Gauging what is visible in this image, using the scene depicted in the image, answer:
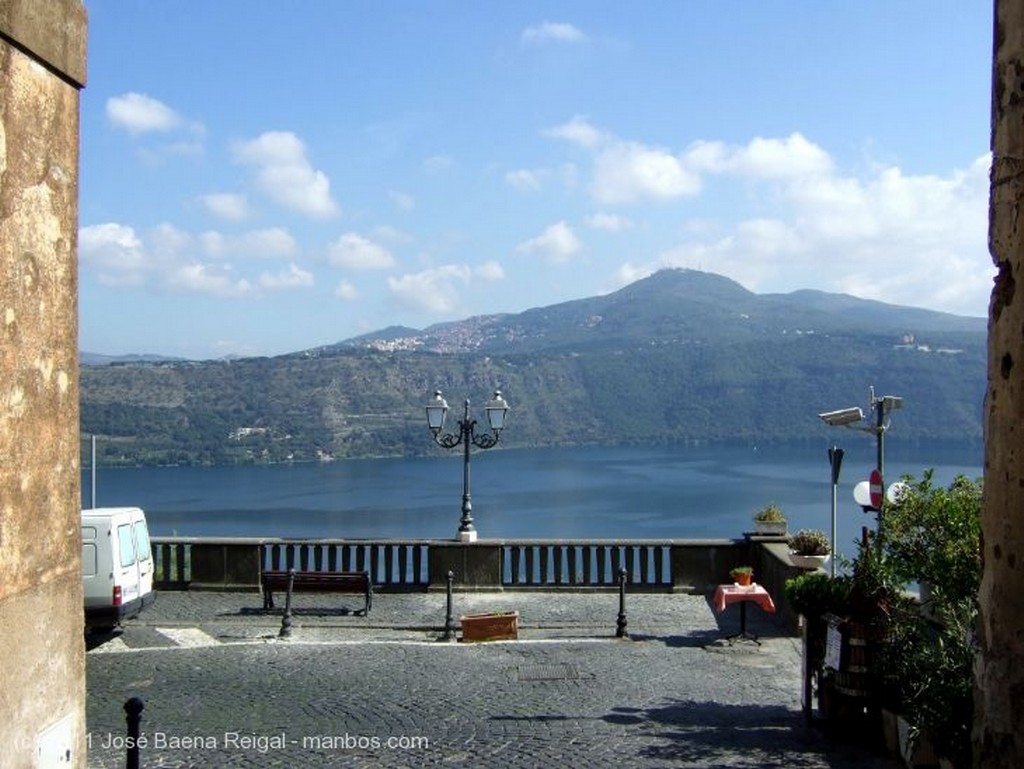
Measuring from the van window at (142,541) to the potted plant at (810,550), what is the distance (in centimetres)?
817

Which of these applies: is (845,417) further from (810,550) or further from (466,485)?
(466,485)

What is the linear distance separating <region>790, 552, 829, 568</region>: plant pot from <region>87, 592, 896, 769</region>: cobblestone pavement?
2.77 ft

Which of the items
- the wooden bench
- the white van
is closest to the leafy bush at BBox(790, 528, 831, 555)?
the wooden bench

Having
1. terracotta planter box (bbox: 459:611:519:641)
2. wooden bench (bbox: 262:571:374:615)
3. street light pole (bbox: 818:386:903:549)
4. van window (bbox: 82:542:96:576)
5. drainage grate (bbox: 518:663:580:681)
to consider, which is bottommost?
drainage grate (bbox: 518:663:580:681)

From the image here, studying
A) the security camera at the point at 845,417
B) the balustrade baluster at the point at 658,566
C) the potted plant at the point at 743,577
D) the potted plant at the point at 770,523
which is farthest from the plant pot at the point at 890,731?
the balustrade baluster at the point at 658,566

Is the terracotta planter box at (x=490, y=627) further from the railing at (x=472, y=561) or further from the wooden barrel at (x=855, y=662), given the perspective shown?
the wooden barrel at (x=855, y=662)

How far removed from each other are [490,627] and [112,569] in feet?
14.7

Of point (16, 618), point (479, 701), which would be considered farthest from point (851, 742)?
point (16, 618)

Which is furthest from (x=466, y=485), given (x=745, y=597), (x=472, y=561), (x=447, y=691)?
(x=447, y=691)

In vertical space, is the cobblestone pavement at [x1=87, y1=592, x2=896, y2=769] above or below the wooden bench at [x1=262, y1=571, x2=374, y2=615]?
below

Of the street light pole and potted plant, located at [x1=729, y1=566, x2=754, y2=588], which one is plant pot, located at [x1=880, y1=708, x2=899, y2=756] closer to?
the street light pole

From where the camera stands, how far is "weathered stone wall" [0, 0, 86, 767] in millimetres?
3260

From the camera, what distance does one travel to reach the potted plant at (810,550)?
13000 mm

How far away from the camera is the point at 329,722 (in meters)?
8.80
